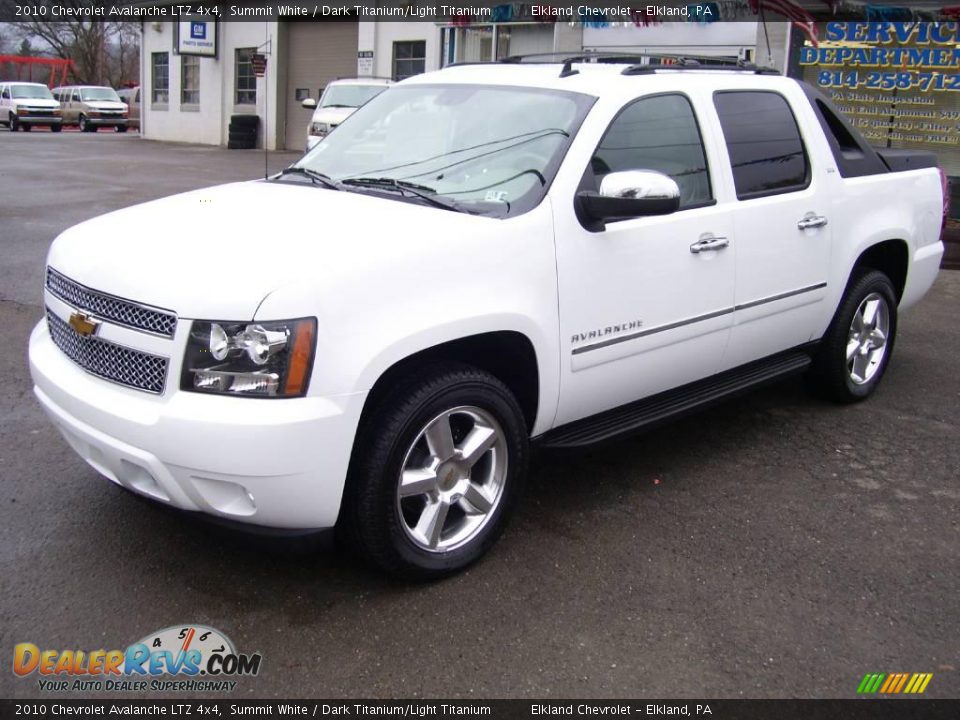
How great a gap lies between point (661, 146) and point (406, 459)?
191 centimetres

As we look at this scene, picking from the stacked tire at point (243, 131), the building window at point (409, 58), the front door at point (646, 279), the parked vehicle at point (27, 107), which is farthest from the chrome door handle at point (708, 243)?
the parked vehicle at point (27, 107)

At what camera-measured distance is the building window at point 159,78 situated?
109ft

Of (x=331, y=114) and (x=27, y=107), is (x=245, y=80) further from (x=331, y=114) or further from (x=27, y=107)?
(x=331, y=114)

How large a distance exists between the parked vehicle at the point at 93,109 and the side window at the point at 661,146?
39.1m

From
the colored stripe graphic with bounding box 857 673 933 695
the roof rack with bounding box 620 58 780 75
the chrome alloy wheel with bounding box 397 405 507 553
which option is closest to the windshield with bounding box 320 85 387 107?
the roof rack with bounding box 620 58 780 75

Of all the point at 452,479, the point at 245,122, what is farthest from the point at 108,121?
the point at 452,479

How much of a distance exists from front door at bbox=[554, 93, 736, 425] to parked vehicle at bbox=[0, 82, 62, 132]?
38.4m

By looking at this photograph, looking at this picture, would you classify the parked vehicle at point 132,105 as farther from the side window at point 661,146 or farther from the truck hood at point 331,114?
the side window at point 661,146

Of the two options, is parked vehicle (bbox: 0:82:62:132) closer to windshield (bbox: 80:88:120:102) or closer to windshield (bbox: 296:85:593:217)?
windshield (bbox: 80:88:120:102)
